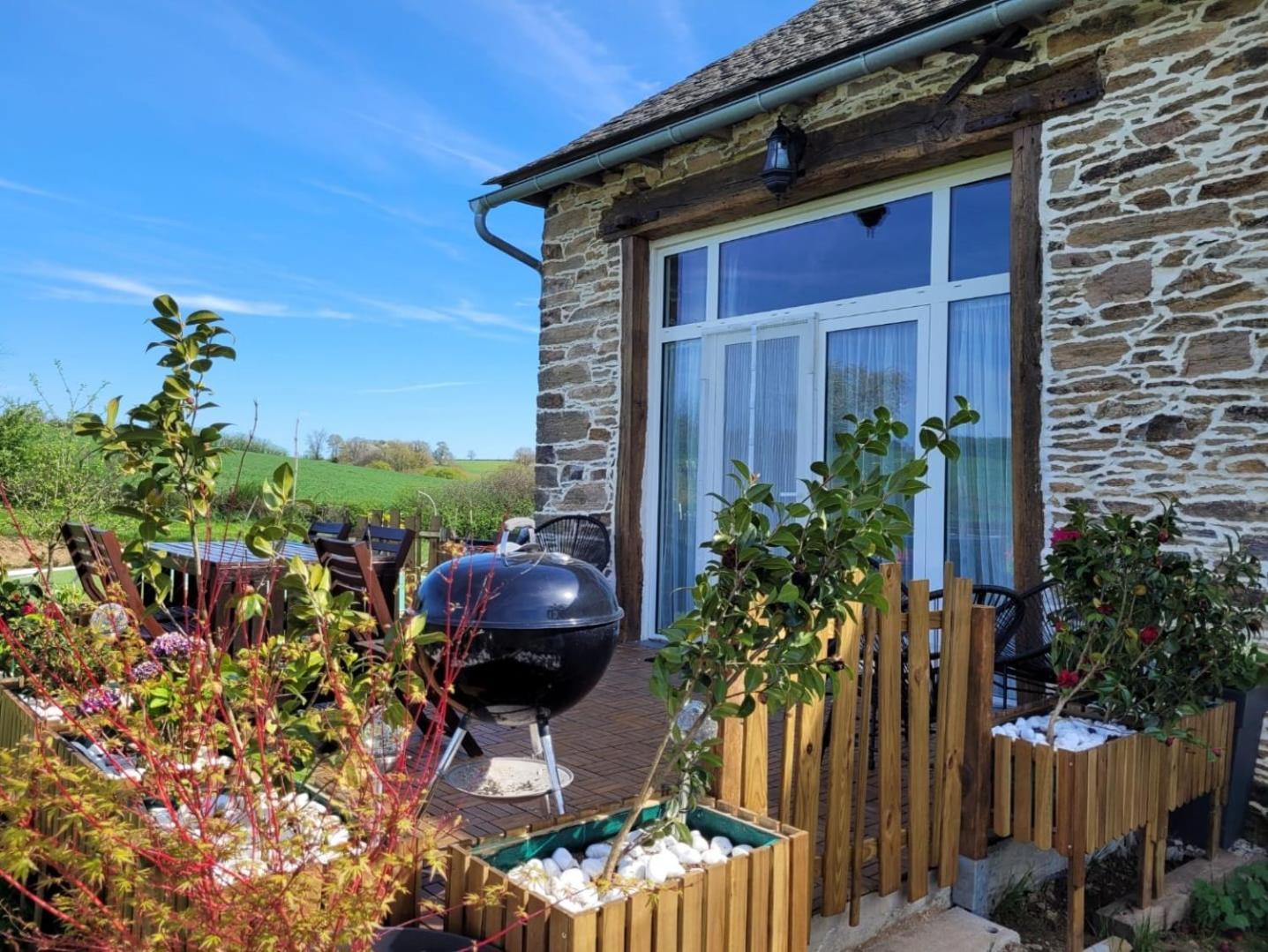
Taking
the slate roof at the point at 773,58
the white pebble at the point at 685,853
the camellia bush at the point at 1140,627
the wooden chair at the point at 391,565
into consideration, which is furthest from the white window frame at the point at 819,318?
the white pebble at the point at 685,853

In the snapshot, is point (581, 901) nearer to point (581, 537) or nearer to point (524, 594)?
point (524, 594)

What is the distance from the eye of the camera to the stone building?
438cm

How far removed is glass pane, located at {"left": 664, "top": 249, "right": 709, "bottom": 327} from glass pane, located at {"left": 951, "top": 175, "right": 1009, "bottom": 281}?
6.48 ft

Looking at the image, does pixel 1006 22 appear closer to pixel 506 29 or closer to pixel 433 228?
pixel 506 29

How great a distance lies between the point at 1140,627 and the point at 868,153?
3.34m

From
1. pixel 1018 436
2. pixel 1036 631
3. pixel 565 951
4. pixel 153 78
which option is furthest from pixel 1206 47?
pixel 153 78

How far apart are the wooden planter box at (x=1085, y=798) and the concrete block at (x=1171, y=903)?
50 millimetres

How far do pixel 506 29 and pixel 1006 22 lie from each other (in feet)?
23.9

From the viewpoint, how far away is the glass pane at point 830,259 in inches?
227

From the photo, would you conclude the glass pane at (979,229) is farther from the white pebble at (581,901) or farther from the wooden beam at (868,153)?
the white pebble at (581,901)

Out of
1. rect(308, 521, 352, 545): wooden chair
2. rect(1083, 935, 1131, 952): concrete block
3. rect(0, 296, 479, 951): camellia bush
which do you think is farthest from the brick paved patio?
rect(308, 521, 352, 545): wooden chair

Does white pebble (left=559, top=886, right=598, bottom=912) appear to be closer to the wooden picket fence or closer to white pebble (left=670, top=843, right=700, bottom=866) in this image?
white pebble (left=670, top=843, right=700, bottom=866)

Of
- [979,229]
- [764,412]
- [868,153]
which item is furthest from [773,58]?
[764,412]

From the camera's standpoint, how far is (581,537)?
7.44 metres
